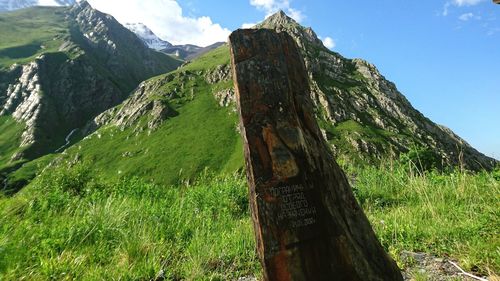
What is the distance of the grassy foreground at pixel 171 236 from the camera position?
20.8ft

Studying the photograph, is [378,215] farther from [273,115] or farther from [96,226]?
[96,226]

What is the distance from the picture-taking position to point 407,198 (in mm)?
12594

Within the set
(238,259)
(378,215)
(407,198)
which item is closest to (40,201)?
(238,259)

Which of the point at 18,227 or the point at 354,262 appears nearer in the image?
the point at 354,262

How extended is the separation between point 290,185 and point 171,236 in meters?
4.32

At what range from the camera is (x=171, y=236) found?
28.9 ft

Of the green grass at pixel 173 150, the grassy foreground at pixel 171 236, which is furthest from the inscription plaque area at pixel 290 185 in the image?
the green grass at pixel 173 150

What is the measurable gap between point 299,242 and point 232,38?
3148 millimetres

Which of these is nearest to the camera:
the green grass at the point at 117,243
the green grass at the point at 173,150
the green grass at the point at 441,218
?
the green grass at the point at 117,243

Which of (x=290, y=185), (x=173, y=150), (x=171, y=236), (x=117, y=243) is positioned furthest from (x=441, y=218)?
(x=173, y=150)

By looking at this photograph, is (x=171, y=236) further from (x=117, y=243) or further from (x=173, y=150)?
(x=173, y=150)

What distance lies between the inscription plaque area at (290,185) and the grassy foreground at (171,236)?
205cm

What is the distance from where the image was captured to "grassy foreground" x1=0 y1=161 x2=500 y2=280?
633 centimetres

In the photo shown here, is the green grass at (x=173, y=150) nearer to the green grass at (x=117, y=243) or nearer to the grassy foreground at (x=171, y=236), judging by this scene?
the grassy foreground at (x=171, y=236)
